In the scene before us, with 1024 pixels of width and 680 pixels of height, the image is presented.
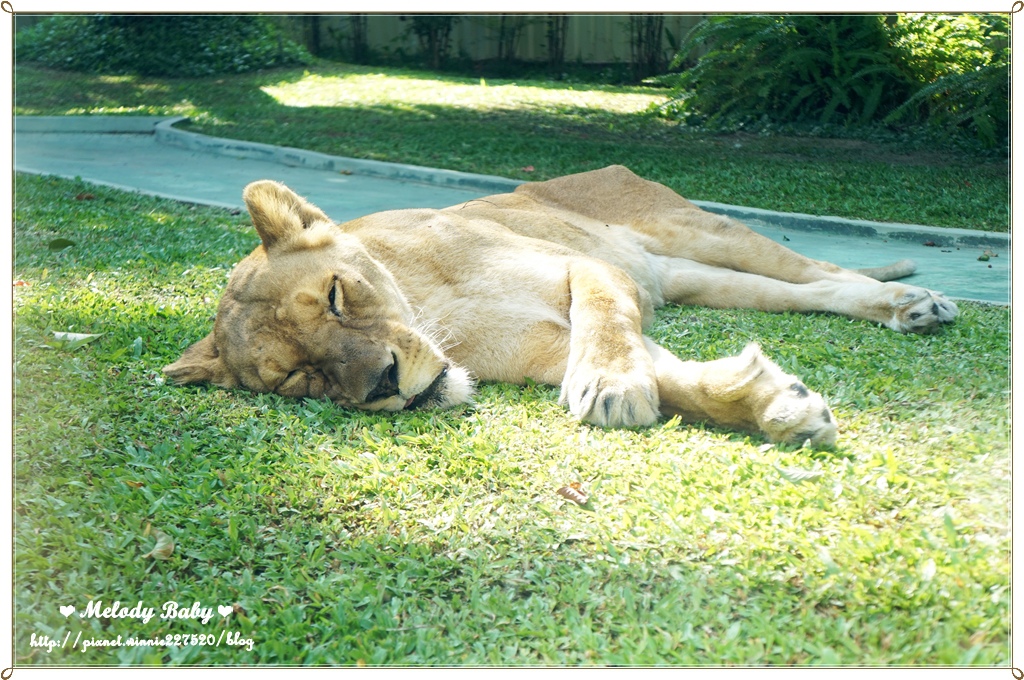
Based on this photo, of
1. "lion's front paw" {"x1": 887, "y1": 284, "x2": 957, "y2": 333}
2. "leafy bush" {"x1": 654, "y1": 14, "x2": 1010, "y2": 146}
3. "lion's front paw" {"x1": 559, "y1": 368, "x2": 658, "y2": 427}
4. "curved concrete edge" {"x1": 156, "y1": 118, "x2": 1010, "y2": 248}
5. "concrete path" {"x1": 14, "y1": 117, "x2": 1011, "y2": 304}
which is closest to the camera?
"lion's front paw" {"x1": 559, "y1": 368, "x2": 658, "y2": 427}

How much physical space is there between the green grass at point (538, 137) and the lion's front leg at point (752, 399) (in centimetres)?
496

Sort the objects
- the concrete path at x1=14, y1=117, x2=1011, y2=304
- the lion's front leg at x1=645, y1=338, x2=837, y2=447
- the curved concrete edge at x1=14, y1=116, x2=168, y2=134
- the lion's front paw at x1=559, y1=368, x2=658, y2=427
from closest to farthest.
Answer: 1. the lion's front leg at x1=645, y1=338, x2=837, y2=447
2. the lion's front paw at x1=559, y1=368, x2=658, y2=427
3. the concrete path at x1=14, y1=117, x2=1011, y2=304
4. the curved concrete edge at x1=14, y1=116, x2=168, y2=134

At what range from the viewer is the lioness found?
364 centimetres

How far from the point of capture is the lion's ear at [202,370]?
14.2 ft

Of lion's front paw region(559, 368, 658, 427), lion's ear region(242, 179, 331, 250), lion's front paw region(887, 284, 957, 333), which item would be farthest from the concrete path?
lion's ear region(242, 179, 331, 250)

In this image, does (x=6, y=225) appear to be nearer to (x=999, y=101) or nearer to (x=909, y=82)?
(x=999, y=101)

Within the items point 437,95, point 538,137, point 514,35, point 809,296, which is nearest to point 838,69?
point 538,137

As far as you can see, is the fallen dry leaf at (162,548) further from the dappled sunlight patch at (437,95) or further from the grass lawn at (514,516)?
the dappled sunlight patch at (437,95)

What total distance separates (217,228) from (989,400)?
21.1ft

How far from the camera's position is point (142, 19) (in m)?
19.4

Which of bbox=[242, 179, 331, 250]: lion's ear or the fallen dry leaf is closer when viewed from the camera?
the fallen dry leaf

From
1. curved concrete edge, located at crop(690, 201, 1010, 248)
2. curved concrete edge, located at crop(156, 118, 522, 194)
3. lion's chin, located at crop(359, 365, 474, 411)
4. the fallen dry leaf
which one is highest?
curved concrete edge, located at crop(156, 118, 522, 194)

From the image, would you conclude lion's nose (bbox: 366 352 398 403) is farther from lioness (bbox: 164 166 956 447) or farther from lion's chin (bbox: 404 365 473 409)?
lion's chin (bbox: 404 365 473 409)

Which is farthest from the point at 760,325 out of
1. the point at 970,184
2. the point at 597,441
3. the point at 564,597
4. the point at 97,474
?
the point at 970,184
